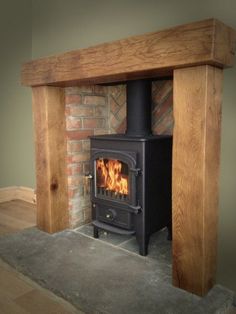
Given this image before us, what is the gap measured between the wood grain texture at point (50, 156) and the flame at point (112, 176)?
1.06ft

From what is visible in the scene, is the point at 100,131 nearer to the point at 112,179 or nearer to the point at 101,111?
the point at 101,111

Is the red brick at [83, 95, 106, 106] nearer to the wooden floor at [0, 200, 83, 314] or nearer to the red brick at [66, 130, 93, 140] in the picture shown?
the red brick at [66, 130, 93, 140]

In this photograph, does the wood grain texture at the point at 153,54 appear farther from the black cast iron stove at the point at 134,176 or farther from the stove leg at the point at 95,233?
the stove leg at the point at 95,233

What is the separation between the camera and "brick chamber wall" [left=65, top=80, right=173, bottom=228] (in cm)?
225

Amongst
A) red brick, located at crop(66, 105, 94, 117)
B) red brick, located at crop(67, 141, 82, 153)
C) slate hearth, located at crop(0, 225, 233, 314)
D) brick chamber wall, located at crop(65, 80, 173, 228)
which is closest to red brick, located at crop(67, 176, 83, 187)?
brick chamber wall, located at crop(65, 80, 173, 228)

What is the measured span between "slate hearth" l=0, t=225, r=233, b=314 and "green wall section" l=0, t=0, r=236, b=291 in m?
0.30

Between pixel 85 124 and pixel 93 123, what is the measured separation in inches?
3.0

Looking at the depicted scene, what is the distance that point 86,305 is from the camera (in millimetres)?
1429

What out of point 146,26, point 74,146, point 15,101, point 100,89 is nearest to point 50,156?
point 74,146

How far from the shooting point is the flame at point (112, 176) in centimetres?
197

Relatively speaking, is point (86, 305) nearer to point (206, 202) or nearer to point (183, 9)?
point (206, 202)

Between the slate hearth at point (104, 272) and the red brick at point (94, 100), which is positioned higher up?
the red brick at point (94, 100)

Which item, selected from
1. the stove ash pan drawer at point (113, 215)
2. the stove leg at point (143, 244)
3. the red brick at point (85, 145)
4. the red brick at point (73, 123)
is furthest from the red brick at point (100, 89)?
the stove leg at point (143, 244)

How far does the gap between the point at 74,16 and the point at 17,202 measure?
191 centimetres
